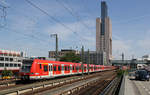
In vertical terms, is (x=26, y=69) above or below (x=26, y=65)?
below

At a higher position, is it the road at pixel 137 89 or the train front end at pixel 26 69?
the train front end at pixel 26 69

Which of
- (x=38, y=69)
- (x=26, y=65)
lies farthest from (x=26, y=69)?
(x=38, y=69)

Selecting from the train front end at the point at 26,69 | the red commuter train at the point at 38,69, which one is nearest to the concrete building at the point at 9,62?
the red commuter train at the point at 38,69

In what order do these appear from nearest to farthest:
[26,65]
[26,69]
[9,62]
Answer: [26,69], [26,65], [9,62]

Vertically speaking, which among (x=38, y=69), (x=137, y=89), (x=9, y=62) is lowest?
(x=137, y=89)

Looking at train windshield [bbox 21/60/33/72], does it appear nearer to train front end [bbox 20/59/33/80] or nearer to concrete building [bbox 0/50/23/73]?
train front end [bbox 20/59/33/80]

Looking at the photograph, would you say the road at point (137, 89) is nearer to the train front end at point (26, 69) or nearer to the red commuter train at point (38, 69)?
the red commuter train at point (38, 69)

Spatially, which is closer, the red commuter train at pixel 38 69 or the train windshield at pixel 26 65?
the red commuter train at pixel 38 69

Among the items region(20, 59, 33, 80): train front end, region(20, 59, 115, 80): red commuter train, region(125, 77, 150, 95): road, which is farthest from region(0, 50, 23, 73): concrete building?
region(125, 77, 150, 95): road

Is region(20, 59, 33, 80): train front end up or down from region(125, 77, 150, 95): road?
up

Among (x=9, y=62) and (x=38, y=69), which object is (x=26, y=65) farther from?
(x=9, y=62)

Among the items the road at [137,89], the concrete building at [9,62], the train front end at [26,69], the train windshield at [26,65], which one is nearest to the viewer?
the road at [137,89]

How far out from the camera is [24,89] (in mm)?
17234

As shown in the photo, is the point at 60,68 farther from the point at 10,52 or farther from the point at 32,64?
the point at 10,52
